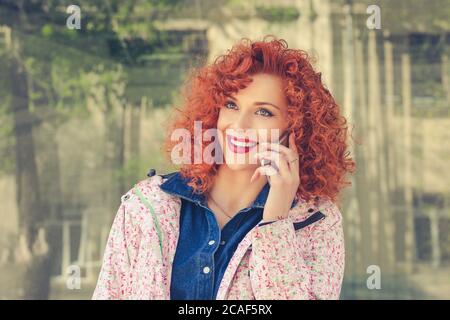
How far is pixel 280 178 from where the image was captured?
5.70 ft

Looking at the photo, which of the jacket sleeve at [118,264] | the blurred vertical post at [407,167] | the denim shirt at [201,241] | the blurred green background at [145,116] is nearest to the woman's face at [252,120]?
the denim shirt at [201,241]

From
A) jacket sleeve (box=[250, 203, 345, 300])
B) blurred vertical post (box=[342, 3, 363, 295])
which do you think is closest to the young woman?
jacket sleeve (box=[250, 203, 345, 300])

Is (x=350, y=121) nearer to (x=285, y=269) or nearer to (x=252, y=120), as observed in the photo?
(x=252, y=120)

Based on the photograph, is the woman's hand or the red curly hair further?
the red curly hair

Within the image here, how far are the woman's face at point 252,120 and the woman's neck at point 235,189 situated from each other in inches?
1.7

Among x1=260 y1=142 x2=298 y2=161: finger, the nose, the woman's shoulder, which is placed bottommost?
the woman's shoulder

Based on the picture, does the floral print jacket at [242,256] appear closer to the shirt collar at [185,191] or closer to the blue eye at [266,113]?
the shirt collar at [185,191]

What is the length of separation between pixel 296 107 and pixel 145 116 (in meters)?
3.43

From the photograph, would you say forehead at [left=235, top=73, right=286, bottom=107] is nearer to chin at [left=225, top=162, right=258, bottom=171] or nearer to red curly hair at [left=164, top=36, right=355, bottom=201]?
A: red curly hair at [left=164, top=36, right=355, bottom=201]

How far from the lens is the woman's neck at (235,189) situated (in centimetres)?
190

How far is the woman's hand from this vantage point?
174 centimetres

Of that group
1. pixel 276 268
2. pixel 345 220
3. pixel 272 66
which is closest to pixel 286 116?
pixel 272 66

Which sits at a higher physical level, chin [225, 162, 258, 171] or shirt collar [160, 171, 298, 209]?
chin [225, 162, 258, 171]

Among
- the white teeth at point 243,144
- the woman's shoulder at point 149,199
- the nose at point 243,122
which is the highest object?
the nose at point 243,122
